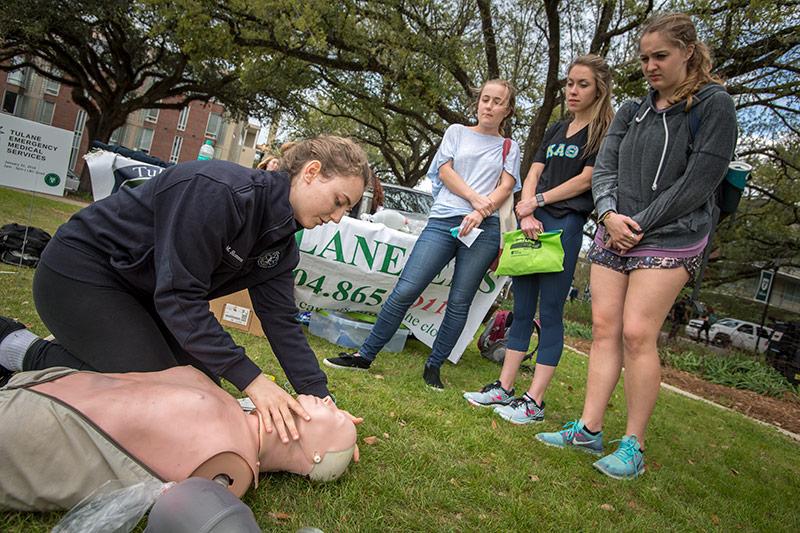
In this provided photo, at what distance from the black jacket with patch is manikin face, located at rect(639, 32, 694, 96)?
1.87m

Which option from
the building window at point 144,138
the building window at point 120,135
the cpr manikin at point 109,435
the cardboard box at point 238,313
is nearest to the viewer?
the cpr manikin at point 109,435

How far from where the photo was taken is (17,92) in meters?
41.0

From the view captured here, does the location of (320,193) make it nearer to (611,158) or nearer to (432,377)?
(611,158)

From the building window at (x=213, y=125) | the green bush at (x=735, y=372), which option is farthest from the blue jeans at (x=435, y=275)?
the building window at (x=213, y=125)

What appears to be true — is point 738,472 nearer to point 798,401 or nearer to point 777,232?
point 798,401

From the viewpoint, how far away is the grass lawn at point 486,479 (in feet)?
5.95

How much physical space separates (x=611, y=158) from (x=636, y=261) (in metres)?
0.63

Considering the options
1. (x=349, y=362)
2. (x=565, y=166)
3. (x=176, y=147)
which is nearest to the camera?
(x=565, y=166)

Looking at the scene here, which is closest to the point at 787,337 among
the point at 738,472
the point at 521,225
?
the point at 738,472

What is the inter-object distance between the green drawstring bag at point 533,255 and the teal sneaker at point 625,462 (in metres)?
1.05

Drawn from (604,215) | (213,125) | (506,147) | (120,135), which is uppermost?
(213,125)

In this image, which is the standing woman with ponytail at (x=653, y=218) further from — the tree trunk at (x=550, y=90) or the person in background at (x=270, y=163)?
the tree trunk at (x=550, y=90)

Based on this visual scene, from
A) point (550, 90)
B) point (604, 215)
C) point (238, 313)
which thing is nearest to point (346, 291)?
point (238, 313)

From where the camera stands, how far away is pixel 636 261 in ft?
8.86
